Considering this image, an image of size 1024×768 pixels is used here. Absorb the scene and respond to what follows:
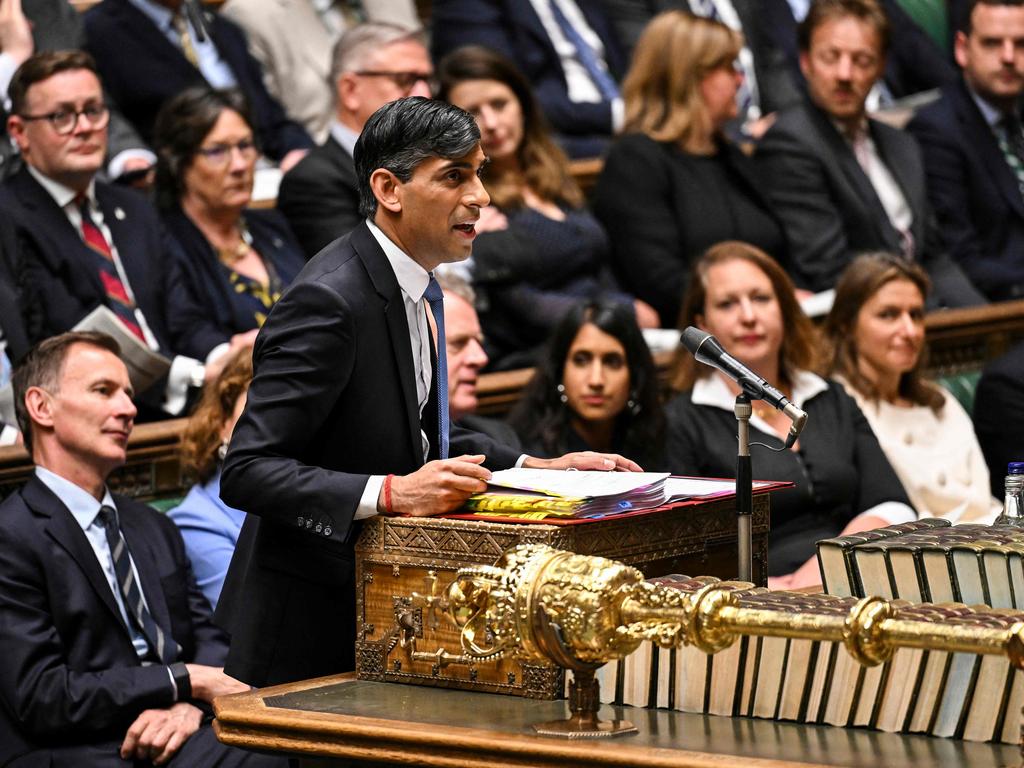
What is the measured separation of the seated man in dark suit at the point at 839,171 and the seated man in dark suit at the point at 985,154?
24 centimetres

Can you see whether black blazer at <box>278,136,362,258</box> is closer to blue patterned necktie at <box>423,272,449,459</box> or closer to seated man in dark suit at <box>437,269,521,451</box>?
Result: seated man in dark suit at <box>437,269,521,451</box>

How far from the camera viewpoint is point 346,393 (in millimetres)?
2982

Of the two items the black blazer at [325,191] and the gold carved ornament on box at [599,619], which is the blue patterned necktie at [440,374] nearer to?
the gold carved ornament on box at [599,619]

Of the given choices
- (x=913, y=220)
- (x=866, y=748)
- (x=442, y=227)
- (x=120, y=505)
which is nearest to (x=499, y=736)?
(x=866, y=748)

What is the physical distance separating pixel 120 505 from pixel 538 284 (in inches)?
73.5

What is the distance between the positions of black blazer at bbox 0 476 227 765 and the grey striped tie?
1.4 inches

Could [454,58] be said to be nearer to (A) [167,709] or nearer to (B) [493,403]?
(B) [493,403]

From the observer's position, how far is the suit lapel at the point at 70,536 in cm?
388

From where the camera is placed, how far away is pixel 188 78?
5.87 meters

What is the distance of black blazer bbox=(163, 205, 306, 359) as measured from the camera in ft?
16.5

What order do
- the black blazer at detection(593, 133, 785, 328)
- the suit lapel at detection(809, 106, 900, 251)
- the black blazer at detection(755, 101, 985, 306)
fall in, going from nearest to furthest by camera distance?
the black blazer at detection(593, 133, 785, 328), the black blazer at detection(755, 101, 985, 306), the suit lapel at detection(809, 106, 900, 251)

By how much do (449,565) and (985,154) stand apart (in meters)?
4.60

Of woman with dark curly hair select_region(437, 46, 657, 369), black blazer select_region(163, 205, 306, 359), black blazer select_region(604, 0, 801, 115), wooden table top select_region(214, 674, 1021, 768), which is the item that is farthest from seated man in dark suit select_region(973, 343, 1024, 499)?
wooden table top select_region(214, 674, 1021, 768)

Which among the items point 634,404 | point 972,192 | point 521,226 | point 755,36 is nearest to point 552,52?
point 755,36
